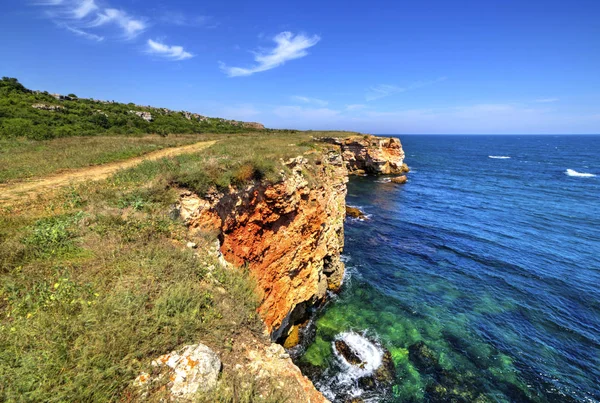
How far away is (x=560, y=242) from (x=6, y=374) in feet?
134

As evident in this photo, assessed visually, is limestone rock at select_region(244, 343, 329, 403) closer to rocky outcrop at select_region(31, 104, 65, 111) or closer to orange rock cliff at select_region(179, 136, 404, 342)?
orange rock cliff at select_region(179, 136, 404, 342)

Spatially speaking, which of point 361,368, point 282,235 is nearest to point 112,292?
point 282,235

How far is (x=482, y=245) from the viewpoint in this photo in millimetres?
28312

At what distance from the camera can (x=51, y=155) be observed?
17.1 meters

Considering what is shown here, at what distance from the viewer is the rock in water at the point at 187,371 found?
4.31 meters

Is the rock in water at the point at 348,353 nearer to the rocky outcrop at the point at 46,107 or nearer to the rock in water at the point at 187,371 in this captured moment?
the rock in water at the point at 187,371

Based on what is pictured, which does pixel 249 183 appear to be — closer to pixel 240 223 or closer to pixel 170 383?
pixel 240 223

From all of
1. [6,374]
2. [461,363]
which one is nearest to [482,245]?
[461,363]

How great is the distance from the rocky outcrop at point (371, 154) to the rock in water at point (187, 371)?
59801 millimetres

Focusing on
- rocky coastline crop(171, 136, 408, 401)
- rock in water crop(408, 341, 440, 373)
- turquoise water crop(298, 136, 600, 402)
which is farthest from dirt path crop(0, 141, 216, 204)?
rock in water crop(408, 341, 440, 373)

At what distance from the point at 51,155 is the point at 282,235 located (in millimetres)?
16212

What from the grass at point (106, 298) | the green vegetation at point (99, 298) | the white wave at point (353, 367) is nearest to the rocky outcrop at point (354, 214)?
the white wave at point (353, 367)

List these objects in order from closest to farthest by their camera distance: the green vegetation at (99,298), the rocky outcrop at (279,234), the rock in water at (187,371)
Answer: the green vegetation at (99,298), the rock in water at (187,371), the rocky outcrop at (279,234)

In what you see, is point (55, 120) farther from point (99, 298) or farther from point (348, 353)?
point (348, 353)
